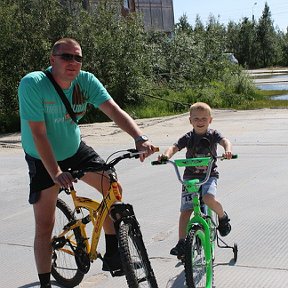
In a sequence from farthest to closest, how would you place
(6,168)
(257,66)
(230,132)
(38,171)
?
(257,66)
(230,132)
(6,168)
(38,171)

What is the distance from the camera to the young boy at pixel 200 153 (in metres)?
3.94

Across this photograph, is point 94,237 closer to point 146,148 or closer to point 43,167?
point 43,167

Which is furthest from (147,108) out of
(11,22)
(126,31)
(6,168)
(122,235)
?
(122,235)

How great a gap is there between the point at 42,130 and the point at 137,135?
648mm

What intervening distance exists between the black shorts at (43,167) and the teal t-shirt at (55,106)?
0.18 feet

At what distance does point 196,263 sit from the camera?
3543mm

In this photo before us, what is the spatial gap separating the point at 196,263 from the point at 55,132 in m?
1.27

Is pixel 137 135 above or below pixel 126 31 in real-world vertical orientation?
below

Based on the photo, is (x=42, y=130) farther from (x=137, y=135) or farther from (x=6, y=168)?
(x=6, y=168)

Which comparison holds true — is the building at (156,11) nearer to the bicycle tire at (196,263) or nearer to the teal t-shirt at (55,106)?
the teal t-shirt at (55,106)

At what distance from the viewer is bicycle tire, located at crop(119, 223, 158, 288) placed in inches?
119

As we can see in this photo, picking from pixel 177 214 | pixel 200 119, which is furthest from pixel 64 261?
pixel 177 214

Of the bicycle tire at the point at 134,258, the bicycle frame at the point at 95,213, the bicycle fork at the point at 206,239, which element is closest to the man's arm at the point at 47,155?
the bicycle frame at the point at 95,213

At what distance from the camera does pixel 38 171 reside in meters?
3.51
